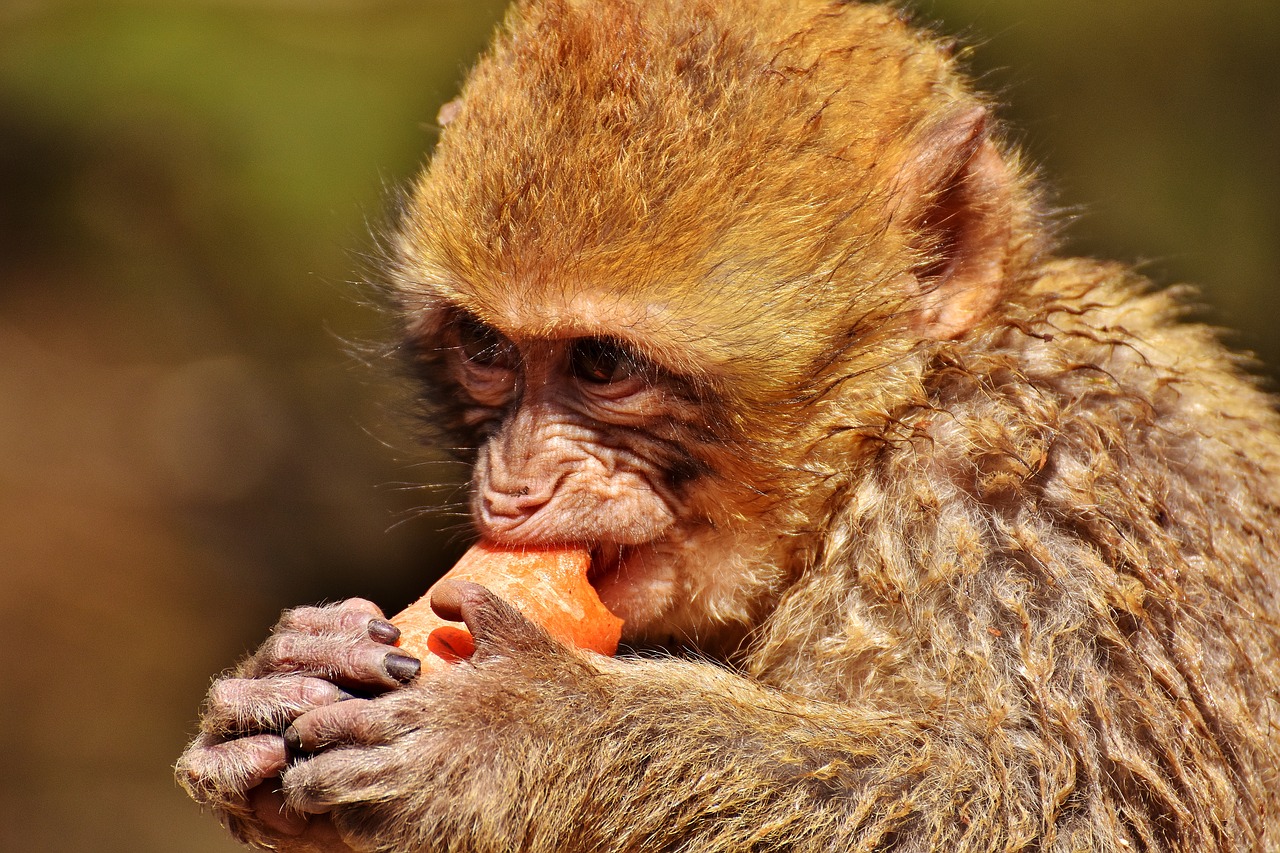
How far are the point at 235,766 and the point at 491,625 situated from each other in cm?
70

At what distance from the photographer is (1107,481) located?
11.5 feet

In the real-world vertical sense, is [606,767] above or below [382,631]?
below

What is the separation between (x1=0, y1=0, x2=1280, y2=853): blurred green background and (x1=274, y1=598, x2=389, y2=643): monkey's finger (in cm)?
399

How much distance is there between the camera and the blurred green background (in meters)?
7.84

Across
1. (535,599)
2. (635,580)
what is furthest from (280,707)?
(635,580)

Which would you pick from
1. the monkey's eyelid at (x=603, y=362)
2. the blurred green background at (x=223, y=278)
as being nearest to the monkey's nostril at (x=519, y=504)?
the monkey's eyelid at (x=603, y=362)

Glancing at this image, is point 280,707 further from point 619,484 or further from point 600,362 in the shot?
point 600,362

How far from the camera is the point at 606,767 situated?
3.23 meters

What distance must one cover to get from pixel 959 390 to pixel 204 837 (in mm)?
7734

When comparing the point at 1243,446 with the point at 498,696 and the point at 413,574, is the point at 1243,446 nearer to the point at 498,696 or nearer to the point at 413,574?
the point at 498,696

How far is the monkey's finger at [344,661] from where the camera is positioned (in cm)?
320

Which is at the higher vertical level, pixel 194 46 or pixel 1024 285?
pixel 194 46

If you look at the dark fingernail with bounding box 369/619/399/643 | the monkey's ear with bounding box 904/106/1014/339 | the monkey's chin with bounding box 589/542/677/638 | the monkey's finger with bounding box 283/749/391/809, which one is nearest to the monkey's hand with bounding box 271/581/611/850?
the monkey's finger with bounding box 283/749/391/809

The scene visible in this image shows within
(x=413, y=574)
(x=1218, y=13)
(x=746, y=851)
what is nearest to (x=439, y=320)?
(x=746, y=851)
